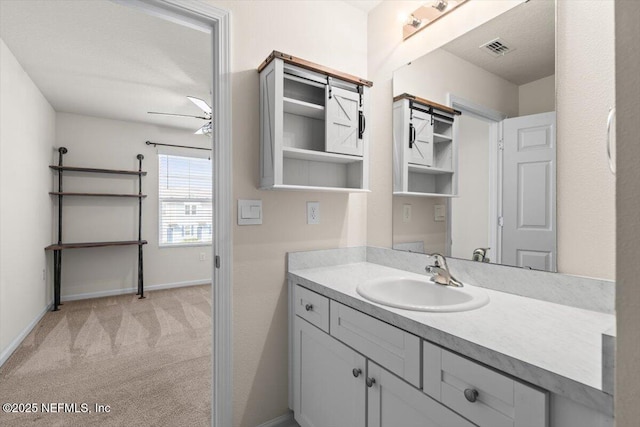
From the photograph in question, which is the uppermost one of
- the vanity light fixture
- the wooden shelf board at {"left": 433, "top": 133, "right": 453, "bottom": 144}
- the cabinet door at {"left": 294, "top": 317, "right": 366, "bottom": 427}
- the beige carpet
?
the vanity light fixture

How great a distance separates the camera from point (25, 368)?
7.80 ft

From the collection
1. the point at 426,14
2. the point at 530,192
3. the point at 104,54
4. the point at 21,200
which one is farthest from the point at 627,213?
the point at 21,200

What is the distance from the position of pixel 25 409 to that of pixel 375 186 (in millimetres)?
2500

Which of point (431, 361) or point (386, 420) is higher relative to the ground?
point (431, 361)

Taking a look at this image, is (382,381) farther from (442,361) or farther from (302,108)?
(302,108)

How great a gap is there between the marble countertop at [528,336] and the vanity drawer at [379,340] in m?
0.03

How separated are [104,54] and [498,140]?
3026 millimetres

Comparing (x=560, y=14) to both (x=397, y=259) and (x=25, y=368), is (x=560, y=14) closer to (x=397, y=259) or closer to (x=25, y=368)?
(x=397, y=259)

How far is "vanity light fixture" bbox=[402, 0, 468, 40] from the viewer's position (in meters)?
1.53

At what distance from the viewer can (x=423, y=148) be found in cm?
174

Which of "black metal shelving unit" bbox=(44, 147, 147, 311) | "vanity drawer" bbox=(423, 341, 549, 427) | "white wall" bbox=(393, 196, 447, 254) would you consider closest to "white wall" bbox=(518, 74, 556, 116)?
"white wall" bbox=(393, 196, 447, 254)

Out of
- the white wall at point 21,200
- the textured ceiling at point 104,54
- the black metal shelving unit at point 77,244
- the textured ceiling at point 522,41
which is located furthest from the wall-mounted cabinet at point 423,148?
the black metal shelving unit at point 77,244

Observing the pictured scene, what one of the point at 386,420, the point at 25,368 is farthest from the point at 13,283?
the point at 386,420

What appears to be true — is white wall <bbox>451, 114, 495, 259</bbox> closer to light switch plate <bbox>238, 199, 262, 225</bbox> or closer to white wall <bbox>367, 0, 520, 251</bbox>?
white wall <bbox>367, 0, 520, 251</bbox>
